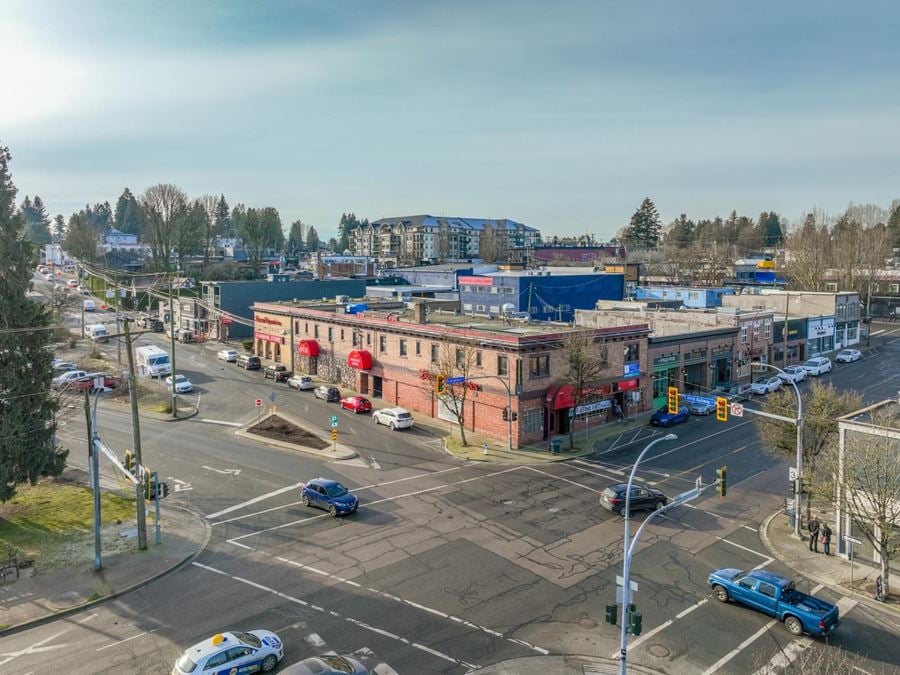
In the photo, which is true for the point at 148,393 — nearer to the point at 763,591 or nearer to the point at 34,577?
the point at 34,577

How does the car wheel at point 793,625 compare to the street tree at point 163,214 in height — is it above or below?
below

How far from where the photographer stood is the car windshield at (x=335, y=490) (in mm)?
31078

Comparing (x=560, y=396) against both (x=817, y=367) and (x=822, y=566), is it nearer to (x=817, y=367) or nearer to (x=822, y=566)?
(x=822, y=566)

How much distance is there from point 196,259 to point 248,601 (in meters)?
142

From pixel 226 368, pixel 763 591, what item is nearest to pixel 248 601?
pixel 763 591

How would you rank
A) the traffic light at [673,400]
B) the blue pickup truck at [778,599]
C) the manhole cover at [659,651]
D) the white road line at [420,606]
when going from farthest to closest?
the traffic light at [673,400]
the blue pickup truck at [778,599]
the white road line at [420,606]
the manhole cover at [659,651]

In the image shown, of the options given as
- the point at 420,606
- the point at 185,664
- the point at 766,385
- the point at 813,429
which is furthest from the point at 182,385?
the point at 766,385

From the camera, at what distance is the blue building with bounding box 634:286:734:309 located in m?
89.2

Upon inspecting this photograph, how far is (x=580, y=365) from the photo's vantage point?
1671 inches

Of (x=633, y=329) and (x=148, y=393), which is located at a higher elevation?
(x=633, y=329)

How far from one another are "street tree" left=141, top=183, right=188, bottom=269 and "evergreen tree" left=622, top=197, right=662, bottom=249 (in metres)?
116

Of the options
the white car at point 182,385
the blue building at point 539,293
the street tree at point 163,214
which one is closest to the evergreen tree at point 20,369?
the white car at point 182,385

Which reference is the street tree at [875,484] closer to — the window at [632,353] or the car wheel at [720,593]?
the car wheel at [720,593]

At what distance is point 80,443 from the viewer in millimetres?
43812
